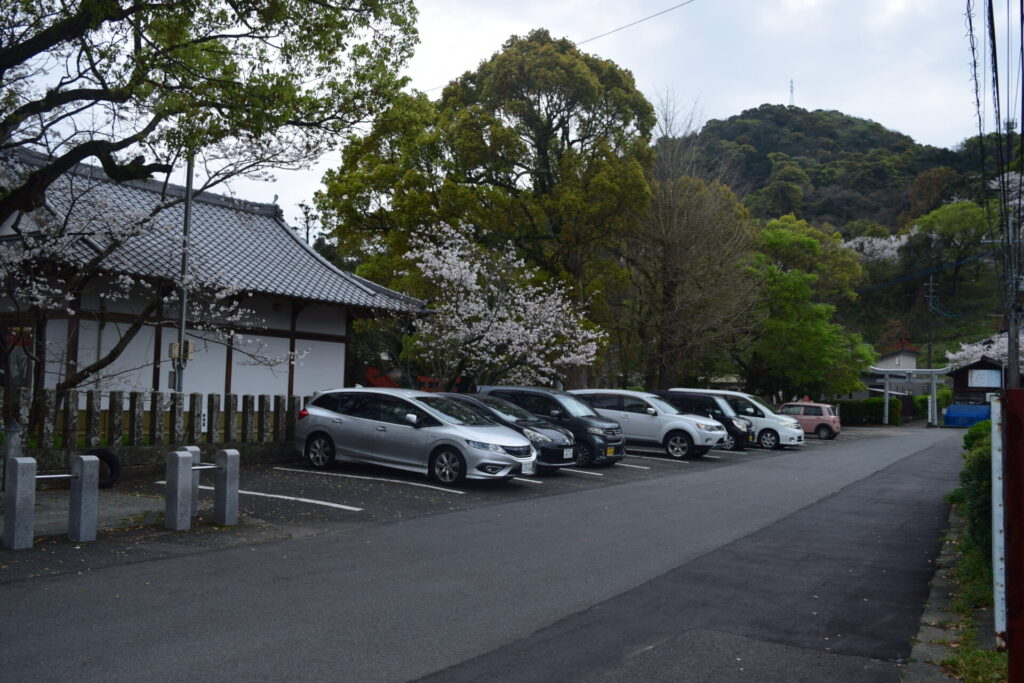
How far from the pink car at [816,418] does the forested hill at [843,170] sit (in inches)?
1221

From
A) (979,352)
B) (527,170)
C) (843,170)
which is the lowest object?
(979,352)

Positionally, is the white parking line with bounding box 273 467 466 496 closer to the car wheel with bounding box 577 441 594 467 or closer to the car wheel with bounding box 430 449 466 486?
the car wheel with bounding box 430 449 466 486

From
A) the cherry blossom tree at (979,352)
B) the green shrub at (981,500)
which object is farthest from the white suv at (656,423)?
the cherry blossom tree at (979,352)

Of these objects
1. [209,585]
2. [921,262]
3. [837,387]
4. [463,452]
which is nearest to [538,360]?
[463,452]

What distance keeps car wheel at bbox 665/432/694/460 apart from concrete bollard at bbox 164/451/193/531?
46.9ft

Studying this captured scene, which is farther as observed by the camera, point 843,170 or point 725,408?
point 843,170

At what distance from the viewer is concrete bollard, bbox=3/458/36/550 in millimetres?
8133

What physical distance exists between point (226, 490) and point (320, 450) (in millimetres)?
5334

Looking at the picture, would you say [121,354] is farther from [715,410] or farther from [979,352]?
[979,352]

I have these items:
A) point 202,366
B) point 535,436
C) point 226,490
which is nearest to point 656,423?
point 535,436

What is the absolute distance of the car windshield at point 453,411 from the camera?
14.3m

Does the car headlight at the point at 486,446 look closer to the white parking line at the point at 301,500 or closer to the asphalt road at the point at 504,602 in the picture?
the asphalt road at the point at 504,602

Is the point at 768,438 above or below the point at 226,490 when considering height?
below

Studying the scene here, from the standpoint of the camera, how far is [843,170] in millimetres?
79188
